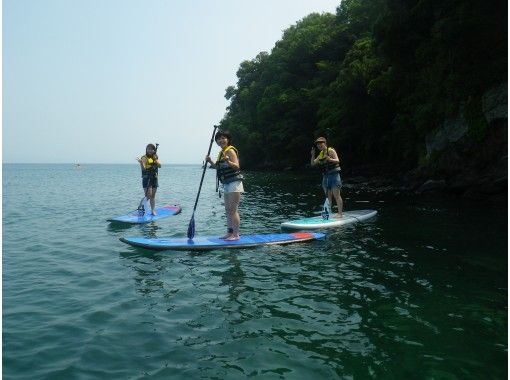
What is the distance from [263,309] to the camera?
706 centimetres

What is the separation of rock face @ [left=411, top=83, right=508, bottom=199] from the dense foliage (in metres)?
0.83

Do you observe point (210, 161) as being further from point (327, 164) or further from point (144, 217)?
point (144, 217)

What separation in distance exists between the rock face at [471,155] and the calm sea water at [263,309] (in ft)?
33.4

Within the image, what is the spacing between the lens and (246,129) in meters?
72.1

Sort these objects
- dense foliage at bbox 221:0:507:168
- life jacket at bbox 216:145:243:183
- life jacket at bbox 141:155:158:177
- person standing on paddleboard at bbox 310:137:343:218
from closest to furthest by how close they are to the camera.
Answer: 1. life jacket at bbox 216:145:243:183
2. person standing on paddleboard at bbox 310:137:343:218
3. life jacket at bbox 141:155:158:177
4. dense foliage at bbox 221:0:507:168

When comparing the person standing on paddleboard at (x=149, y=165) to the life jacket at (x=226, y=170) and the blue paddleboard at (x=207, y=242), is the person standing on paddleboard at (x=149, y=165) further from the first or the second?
the life jacket at (x=226, y=170)

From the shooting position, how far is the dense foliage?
21188 mm

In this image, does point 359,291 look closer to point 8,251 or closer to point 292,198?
point 8,251

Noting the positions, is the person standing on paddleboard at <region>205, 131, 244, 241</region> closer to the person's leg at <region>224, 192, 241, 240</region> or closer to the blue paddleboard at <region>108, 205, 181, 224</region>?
the person's leg at <region>224, 192, 241, 240</region>

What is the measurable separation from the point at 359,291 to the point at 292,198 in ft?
59.6

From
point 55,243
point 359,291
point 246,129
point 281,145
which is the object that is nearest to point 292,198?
point 55,243

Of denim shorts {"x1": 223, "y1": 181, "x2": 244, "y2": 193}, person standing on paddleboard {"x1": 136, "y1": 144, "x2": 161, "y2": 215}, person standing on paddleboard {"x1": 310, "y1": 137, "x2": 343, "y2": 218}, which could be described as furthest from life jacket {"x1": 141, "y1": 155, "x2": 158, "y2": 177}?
person standing on paddleboard {"x1": 310, "y1": 137, "x2": 343, "y2": 218}

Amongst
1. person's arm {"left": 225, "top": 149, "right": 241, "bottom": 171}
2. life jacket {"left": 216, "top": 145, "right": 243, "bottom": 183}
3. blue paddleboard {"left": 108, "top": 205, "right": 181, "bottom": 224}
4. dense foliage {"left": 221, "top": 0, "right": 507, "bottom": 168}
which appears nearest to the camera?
person's arm {"left": 225, "top": 149, "right": 241, "bottom": 171}

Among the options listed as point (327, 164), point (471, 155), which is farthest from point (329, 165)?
point (471, 155)
